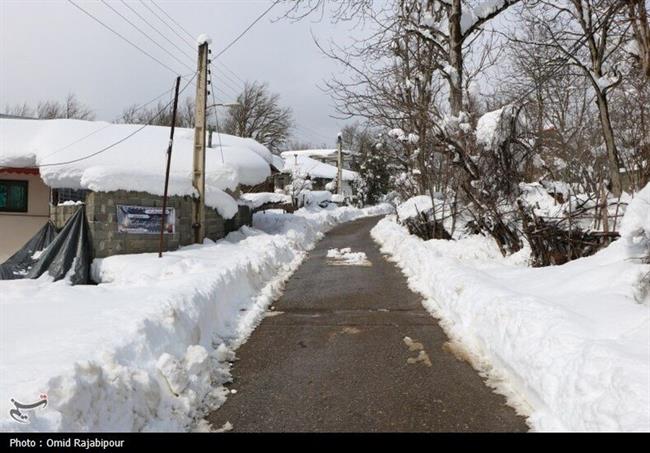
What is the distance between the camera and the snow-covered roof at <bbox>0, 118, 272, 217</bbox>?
1287 centimetres

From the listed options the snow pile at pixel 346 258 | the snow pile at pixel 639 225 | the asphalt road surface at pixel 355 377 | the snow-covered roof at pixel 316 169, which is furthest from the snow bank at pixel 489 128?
the snow-covered roof at pixel 316 169

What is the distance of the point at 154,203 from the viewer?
1303 centimetres

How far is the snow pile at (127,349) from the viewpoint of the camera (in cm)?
340

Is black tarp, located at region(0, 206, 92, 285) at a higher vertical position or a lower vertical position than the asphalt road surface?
higher

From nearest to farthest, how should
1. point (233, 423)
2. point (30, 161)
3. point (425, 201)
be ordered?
point (233, 423), point (30, 161), point (425, 201)

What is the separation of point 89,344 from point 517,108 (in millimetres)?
8966

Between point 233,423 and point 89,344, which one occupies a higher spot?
point 89,344

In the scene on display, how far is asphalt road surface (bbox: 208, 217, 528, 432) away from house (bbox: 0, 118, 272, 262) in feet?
20.4

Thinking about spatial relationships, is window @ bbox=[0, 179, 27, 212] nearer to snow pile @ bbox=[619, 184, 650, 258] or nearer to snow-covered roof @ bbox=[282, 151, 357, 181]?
snow pile @ bbox=[619, 184, 650, 258]

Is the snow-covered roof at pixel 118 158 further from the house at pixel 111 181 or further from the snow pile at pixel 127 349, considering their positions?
the snow pile at pixel 127 349

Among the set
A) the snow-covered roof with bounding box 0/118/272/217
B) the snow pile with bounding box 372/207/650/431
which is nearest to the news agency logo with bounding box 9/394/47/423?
the snow pile with bounding box 372/207/650/431
